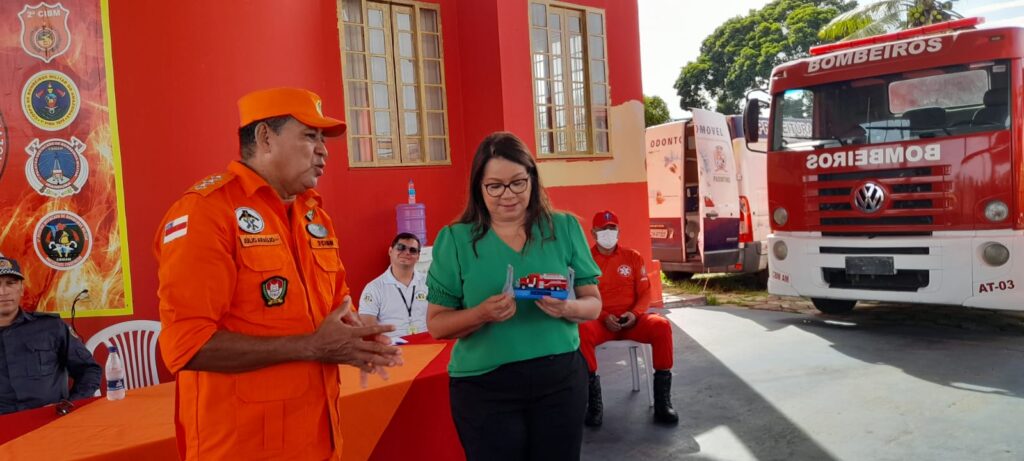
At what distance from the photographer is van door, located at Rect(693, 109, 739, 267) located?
9430 mm

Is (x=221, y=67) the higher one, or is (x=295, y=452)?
(x=221, y=67)

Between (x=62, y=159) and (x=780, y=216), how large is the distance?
6427 millimetres

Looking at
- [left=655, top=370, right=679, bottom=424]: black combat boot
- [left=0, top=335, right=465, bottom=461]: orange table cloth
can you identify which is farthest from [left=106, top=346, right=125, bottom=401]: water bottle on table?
[left=655, top=370, right=679, bottom=424]: black combat boot

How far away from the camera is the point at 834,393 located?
5.20 m

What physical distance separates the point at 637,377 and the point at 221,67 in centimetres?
408

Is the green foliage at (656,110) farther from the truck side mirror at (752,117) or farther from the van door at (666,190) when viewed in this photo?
the truck side mirror at (752,117)

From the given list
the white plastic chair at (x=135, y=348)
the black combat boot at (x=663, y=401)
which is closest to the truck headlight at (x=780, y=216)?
the black combat boot at (x=663, y=401)

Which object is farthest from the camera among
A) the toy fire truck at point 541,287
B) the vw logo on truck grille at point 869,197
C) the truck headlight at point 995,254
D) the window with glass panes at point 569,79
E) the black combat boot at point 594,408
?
the window with glass panes at point 569,79

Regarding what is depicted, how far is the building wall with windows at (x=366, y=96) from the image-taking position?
5.39m

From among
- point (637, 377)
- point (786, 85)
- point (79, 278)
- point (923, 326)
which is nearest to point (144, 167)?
point (79, 278)

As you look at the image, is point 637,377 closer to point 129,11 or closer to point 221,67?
point 221,67

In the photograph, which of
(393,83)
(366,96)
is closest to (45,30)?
(366,96)

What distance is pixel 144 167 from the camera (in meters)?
5.39

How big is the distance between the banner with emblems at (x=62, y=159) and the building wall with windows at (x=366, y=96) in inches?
4.4
